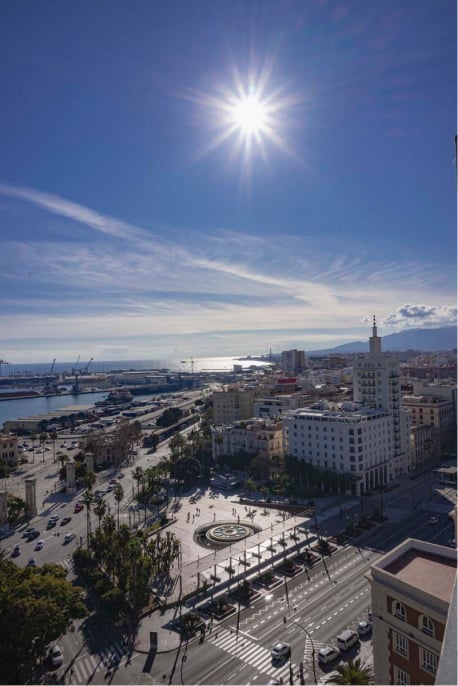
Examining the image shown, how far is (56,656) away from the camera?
23766mm

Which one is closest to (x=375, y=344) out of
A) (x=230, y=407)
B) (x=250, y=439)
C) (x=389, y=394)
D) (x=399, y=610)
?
(x=389, y=394)

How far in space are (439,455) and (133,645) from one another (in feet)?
176

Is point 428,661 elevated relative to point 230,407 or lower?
lower

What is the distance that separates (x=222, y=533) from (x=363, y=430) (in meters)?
20.7

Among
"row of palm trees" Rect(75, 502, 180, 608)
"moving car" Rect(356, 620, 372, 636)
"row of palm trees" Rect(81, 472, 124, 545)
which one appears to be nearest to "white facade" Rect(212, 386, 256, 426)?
"row of palm trees" Rect(81, 472, 124, 545)

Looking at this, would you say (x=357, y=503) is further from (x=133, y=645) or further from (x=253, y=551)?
(x=133, y=645)

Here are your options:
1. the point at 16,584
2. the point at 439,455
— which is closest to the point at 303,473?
the point at 439,455

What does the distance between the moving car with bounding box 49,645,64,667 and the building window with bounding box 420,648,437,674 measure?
1807 cm

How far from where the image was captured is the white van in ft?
77.2

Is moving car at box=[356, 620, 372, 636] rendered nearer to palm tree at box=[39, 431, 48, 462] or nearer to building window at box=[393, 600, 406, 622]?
building window at box=[393, 600, 406, 622]

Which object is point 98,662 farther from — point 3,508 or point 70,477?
point 70,477

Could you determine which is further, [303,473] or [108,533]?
[303,473]

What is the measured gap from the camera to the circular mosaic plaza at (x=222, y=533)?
127ft

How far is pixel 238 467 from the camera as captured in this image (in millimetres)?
61250
